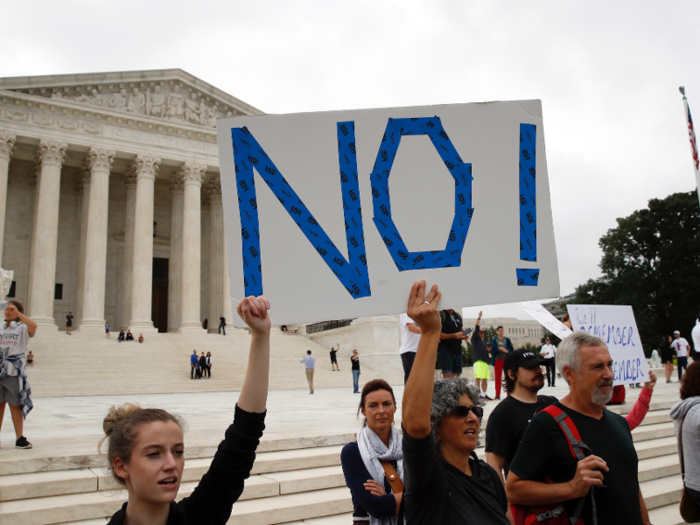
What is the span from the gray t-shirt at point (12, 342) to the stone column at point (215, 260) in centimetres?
3264

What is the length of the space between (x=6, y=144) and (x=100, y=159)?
501cm

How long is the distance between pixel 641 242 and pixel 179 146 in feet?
137

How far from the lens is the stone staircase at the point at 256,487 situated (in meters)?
4.92

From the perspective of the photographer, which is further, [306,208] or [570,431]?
[306,208]

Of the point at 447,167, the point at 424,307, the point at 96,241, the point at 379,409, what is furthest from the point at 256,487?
the point at 96,241

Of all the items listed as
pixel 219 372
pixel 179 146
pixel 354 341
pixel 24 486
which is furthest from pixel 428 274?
pixel 179 146

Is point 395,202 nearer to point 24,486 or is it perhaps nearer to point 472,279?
point 472,279

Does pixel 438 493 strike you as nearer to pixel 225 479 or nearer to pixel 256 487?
pixel 225 479

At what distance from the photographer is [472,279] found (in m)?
2.84

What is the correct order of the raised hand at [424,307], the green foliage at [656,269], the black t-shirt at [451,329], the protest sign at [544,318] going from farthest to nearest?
the green foliage at [656,269]
the protest sign at [544,318]
the black t-shirt at [451,329]
the raised hand at [424,307]

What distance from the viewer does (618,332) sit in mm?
6969

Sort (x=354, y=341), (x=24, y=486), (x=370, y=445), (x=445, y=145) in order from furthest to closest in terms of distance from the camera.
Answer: (x=354, y=341) < (x=24, y=486) < (x=370, y=445) < (x=445, y=145)

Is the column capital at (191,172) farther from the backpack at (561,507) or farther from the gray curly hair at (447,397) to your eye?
the backpack at (561,507)

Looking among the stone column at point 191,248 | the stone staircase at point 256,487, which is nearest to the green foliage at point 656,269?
the stone column at point 191,248
